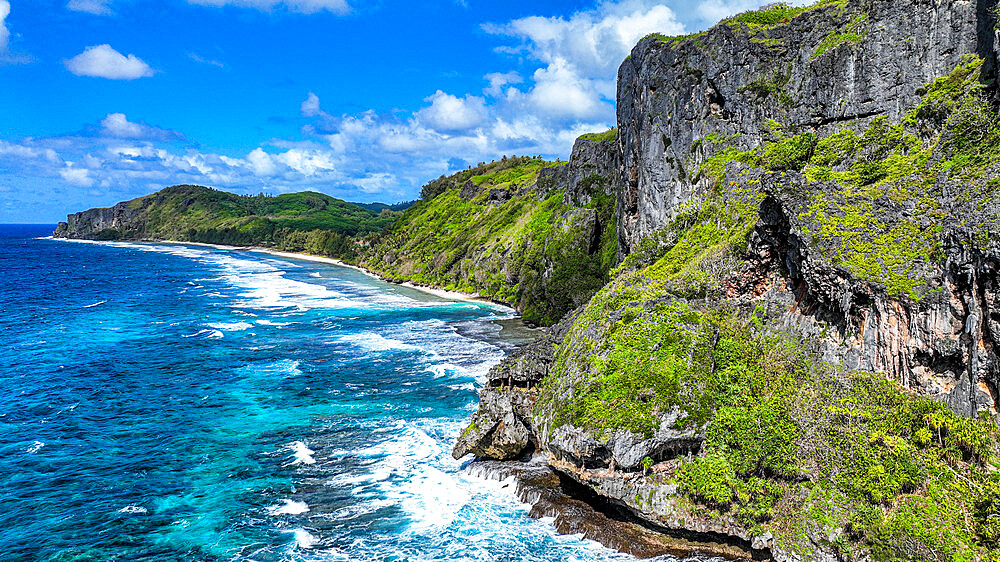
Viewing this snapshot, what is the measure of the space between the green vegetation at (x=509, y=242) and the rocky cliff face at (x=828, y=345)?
35618mm

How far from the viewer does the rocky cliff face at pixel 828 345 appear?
72.2 feet

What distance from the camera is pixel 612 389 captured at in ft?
93.0

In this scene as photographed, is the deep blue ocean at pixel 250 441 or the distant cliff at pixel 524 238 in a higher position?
the distant cliff at pixel 524 238

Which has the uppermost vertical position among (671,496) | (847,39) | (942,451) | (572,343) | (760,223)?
(847,39)

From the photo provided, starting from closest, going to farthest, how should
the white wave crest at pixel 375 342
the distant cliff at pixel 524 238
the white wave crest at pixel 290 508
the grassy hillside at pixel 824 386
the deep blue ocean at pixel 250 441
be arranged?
1. the grassy hillside at pixel 824 386
2. the deep blue ocean at pixel 250 441
3. the white wave crest at pixel 290 508
4. the white wave crest at pixel 375 342
5. the distant cliff at pixel 524 238

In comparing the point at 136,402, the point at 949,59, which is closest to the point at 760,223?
the point at 949,59

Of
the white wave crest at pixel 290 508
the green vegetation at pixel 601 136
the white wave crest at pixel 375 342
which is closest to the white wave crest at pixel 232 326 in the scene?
the white wave crest at pixel 375 342

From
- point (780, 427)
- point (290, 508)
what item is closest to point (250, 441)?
point (290, 508)

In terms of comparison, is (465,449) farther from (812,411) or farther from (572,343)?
(812,411)

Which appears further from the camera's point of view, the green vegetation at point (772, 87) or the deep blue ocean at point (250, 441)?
the green vegetation at point (772, 87)

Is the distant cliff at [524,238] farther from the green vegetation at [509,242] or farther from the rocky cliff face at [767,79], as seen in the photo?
the rocky cliff face at [767,79]

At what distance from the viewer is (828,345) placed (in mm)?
27188

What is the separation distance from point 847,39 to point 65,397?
66.8 m

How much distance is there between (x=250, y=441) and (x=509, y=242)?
72030 mm
